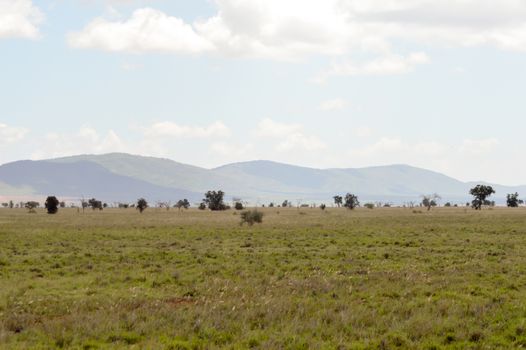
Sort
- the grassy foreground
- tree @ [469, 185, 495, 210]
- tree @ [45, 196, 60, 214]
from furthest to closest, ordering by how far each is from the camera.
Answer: tree @ [469, 185, 495, 210] < tree @ [45, 196, 60, 214] < the grassy foreground

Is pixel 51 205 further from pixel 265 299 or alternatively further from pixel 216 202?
pixel 265 299

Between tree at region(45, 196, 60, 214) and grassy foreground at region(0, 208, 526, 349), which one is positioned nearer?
grassy foreground at region(0, 208, 526, 349)

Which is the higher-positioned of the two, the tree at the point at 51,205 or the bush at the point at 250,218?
the tree at the point at 51,205

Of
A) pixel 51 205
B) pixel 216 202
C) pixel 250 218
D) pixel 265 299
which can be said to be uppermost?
pixel 216 202

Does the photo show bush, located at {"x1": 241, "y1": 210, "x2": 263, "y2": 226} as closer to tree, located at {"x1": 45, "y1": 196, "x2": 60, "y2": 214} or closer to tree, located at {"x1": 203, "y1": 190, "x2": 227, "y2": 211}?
tree, located at {"x1": 45, "y1": 196, "x2": 60, "y2": 214}

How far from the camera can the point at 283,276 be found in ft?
78.9

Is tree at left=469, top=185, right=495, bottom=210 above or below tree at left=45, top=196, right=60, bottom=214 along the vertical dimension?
above

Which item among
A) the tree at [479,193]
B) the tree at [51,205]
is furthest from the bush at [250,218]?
the tree at [479,193]

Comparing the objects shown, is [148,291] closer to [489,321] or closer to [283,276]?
[283,276]

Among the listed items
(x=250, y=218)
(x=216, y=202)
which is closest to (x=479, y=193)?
(x=216, y=202)

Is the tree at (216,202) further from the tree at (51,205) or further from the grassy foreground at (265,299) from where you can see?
the grassy foreground at (265,299)

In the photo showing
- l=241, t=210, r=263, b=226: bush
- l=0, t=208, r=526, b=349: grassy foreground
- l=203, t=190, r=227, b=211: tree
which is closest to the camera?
l=0, t=208, r=526, b=349: grassy foreground

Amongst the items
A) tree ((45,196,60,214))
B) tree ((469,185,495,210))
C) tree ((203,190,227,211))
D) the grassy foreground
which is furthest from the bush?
tree ((469,185,495,210))

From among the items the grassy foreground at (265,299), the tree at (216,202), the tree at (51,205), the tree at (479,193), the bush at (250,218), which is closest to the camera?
the grassy foreground at (265,299)
